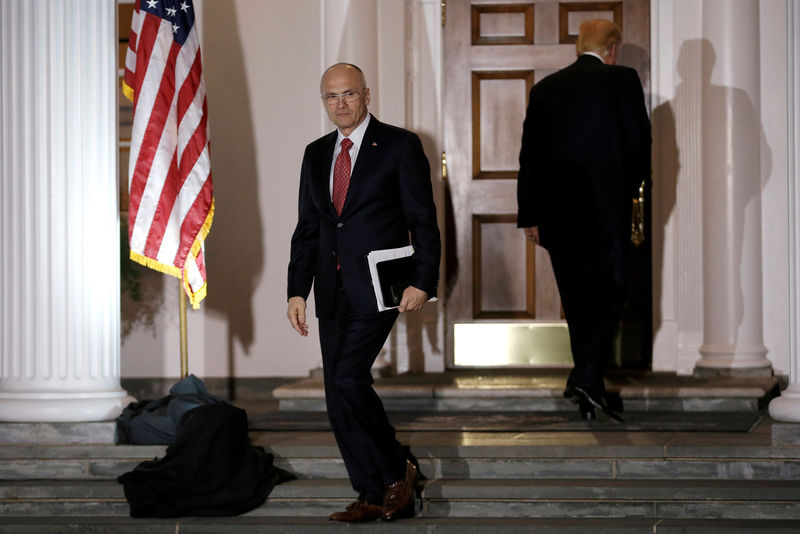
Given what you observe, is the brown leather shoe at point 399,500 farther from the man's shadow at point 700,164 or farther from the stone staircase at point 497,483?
the man's shadow at point 700,164

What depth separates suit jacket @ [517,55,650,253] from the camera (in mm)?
5707

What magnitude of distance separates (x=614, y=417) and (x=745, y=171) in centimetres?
221

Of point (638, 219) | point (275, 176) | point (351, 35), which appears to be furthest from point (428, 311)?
point (351, 35)

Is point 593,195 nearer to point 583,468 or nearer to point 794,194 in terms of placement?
point 794,194

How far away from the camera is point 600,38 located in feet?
19.2

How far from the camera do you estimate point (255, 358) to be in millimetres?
7613

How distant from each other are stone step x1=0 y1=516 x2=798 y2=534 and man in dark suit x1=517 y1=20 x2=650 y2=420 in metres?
1.12

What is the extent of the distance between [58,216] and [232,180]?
2.06 metres

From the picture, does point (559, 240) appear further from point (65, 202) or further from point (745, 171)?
point (65, 202)

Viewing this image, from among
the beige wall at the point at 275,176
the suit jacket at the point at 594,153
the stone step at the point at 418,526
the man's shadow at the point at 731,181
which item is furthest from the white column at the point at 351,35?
the stone step at the point at 418,526

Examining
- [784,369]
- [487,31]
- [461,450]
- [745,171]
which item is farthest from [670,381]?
[487,31]

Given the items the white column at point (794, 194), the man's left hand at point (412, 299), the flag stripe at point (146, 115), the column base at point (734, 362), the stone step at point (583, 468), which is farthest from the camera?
the column base at point (734, 362)

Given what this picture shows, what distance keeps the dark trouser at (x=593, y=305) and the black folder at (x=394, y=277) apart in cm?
149

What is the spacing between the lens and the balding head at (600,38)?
584 cm
